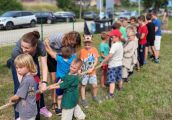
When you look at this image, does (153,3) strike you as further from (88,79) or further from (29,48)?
(29,48)

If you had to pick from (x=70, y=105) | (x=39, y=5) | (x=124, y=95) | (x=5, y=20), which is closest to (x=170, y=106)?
(x=124, y=95)

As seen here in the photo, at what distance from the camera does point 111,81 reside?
6.86 metres

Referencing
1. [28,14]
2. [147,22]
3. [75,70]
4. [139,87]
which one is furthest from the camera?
[28,14]

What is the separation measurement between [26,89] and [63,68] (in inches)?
50.6

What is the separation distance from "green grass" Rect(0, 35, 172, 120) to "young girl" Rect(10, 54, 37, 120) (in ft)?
4.80

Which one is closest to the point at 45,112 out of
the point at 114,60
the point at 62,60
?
the point at 62,60

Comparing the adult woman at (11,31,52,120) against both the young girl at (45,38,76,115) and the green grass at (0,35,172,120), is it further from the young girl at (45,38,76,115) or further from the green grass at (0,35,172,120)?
the green grass at (0,35,172,120)

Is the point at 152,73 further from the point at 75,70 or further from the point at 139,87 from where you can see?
the point at 75,70

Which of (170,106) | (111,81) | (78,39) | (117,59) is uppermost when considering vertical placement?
(78,39)

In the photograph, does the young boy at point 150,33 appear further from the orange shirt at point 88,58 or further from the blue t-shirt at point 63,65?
the blue t-shirt at point 63,65

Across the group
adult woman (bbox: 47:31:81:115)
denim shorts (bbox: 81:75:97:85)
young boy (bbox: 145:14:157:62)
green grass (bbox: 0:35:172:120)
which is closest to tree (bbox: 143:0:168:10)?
young boy (bbox: 145:14:157:62)

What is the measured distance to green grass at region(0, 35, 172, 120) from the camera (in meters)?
5.88

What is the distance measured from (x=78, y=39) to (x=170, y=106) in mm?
2538

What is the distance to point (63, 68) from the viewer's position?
5.28 metres
